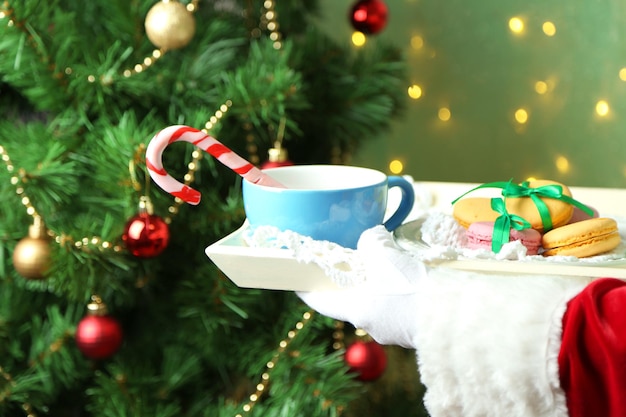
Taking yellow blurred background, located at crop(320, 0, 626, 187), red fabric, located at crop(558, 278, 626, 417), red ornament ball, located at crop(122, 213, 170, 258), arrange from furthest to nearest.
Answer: yellow blurred background, located at crop(320, 0, 626, 187), red ornament ball, located at crop(122, 213, 170, 258), red fabric, located at crop(558, 278, 626, 417)

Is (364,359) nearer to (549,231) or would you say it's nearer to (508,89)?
(549,231)

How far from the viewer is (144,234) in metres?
0.93

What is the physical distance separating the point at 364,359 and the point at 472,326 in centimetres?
58

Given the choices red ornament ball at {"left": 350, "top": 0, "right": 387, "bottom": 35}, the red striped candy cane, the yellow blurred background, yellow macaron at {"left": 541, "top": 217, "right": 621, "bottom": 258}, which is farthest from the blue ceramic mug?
the yellow blurred background

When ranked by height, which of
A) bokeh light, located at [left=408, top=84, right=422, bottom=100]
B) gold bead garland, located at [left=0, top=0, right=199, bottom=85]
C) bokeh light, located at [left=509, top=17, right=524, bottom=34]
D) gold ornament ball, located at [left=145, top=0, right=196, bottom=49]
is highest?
bokeh light, located at [left=509, top=17, right=524, bottom=34]

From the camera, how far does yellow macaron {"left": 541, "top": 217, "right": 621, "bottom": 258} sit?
600 mm

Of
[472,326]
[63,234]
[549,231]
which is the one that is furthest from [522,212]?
[63,234]

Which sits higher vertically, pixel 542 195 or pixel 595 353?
pixel 542 195

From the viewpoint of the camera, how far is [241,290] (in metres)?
1.10

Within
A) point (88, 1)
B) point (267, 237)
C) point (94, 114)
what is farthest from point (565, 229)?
point (88, 1)

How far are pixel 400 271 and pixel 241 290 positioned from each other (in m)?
0.55

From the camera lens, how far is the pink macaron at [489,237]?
624mm

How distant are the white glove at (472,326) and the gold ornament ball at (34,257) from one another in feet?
1.63

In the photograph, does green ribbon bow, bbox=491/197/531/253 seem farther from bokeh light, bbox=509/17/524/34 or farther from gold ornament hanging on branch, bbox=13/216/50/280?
bokeh light, bbox=509/17/524/34
